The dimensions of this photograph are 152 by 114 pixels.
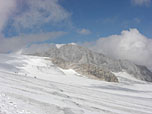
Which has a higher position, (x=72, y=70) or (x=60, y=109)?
(x=72, y=70)

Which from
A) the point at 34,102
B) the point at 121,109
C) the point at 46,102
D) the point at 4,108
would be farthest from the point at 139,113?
the point at 4,108

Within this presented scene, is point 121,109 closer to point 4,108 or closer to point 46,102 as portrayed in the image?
point 46,102

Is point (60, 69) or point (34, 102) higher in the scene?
point (60, 69)

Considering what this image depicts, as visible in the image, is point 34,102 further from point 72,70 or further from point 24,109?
point 72,70

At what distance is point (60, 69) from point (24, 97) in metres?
25.0

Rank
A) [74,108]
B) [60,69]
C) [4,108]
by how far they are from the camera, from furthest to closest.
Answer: [60,69] → [74,108] → [4,108]

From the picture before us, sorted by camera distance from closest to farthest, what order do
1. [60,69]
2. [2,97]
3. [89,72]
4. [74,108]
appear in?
[2,97]
[74,108]
[60,69]
[89,72]

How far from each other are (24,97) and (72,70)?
86.7ft

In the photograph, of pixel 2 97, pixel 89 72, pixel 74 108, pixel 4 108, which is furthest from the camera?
pixel 89 72

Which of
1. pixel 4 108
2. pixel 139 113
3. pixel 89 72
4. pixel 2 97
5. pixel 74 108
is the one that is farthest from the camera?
pixel 89 72

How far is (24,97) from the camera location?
36.0ft

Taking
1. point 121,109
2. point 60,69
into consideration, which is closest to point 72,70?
point 60,69

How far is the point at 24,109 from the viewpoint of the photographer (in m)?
8.76

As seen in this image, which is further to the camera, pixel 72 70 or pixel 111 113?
pixel 72 70
